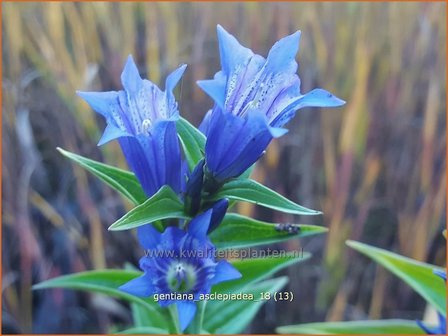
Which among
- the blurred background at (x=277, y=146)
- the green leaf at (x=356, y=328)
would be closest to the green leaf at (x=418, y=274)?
the green leaf at (x=356, y=328)

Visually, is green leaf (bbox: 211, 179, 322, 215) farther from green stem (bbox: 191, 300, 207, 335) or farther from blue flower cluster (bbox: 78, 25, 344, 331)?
green stem (bbox: 191, 300, 207, 335)

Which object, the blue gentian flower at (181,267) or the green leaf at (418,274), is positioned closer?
the blue gentian flower at (181,267)

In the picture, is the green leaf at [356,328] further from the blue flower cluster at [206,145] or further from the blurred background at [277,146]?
the blurred background at [277,146]

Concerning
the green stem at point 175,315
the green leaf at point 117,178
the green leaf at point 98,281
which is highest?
the green leaf at point 117,178

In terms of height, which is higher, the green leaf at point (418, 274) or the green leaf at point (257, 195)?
the green leaf at point (257, 195)

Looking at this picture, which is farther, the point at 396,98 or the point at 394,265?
the point at 396,98

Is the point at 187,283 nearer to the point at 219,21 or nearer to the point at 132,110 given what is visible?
the point at 132,110

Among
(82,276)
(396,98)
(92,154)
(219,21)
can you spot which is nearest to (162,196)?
(82,276)

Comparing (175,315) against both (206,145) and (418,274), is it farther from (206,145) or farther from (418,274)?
(418,274)
